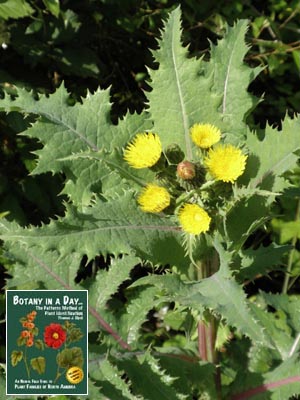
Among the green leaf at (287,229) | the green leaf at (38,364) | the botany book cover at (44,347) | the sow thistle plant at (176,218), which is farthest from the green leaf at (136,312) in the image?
the green leaf at (287,229)

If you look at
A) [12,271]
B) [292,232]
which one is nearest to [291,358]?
[292,232]

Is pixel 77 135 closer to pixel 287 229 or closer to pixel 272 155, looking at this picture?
pixel 272 155

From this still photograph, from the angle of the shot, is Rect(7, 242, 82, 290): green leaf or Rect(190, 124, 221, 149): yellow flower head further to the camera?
Rect(7, 242, 82, 290): green leaf

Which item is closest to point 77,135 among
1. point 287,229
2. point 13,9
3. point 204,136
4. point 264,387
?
point 204,136

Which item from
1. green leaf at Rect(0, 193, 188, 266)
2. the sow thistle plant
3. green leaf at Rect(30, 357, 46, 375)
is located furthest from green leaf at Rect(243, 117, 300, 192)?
green leaf at Rect(30, 357, 46, 375)

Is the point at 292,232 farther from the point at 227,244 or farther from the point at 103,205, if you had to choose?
the point at 103,205

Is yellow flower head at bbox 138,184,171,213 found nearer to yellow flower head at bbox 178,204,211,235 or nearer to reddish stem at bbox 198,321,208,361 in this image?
yellow flower head at bbox 178,204,211,235

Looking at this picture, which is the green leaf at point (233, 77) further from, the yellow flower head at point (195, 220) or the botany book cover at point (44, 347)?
the botany book cover at point (44, 347)
